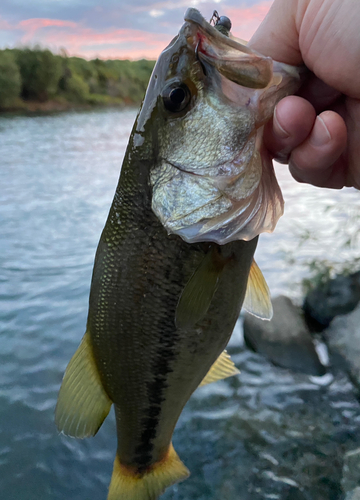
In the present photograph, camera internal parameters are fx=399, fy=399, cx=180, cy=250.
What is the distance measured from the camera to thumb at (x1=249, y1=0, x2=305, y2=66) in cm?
171

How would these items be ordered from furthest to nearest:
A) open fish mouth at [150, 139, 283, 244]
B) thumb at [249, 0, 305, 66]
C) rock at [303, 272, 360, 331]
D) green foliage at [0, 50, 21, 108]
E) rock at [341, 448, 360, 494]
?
green foliage at [0, 50, 21, 108]
rock at [303, 272, 360, 331]
rock at [341, 448, 360, 494]
thumb at [249, 0, 305, 66]
open fish mouth at [150, 139, 283, 244]

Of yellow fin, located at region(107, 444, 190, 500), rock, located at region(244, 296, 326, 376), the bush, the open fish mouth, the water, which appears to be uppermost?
the open fish mouth

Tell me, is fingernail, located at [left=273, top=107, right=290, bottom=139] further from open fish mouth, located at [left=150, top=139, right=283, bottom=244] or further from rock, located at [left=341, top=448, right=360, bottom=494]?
rock, located at [left=341, top=448, right=360, bottom=494]

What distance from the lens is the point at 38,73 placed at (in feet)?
129

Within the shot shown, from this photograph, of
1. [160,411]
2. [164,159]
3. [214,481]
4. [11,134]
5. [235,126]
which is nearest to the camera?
[235,126]

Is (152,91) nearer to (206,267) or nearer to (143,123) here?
(143,123)

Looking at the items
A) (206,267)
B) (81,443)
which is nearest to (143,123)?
(206,267)

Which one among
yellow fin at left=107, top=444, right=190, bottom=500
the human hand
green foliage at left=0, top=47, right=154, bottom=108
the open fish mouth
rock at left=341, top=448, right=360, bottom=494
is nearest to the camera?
the open fish mouth

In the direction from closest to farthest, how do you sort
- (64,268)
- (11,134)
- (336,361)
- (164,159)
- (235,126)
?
(235,126) < (164,159) < (336,361) < (64,268) < (11,134)

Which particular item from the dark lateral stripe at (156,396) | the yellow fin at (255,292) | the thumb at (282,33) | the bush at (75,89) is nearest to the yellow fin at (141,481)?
the dark lateral stripe at (156,396)

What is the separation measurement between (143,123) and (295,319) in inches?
150

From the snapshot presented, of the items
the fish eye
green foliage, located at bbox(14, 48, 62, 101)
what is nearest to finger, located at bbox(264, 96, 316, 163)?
the fish eye

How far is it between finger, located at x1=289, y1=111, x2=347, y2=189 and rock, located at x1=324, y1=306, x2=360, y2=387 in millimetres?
3174

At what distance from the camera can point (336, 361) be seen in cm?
445
